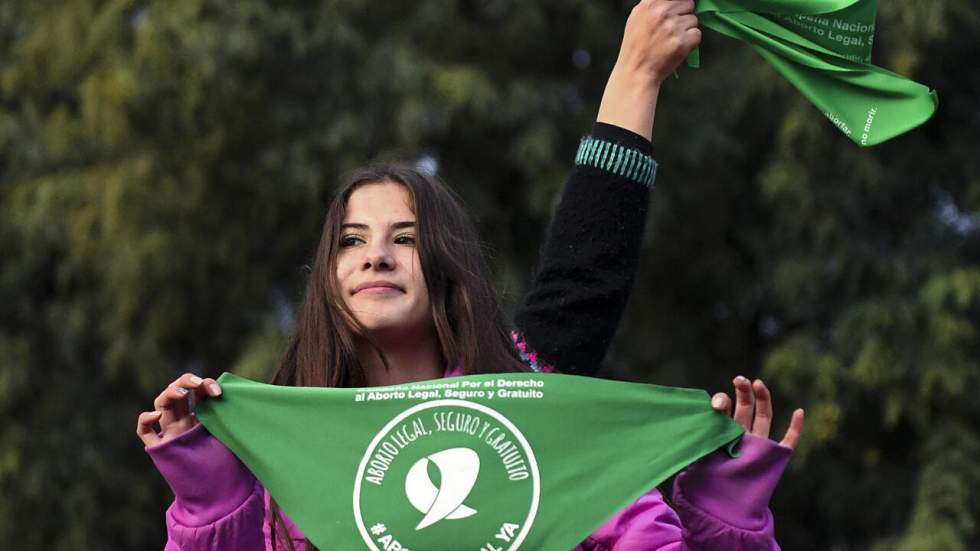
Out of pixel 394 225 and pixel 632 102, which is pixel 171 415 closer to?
pixel 394 225

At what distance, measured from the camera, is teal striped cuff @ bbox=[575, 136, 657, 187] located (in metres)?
2.80

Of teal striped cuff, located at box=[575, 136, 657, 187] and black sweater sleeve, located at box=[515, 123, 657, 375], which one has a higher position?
teal striped cuff, located at box=[575, 136, 657, 187]

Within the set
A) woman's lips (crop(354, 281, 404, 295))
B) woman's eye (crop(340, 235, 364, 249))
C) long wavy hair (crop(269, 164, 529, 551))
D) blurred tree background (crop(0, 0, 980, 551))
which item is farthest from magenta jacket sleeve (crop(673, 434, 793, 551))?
blurred tree background (crop(0, 0, 980, 551))

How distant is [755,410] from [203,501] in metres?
0.76

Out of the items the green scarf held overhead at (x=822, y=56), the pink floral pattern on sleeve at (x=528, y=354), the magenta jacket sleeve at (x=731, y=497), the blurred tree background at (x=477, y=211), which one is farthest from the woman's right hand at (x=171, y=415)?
the blurred tree background at (x=477, y=211)

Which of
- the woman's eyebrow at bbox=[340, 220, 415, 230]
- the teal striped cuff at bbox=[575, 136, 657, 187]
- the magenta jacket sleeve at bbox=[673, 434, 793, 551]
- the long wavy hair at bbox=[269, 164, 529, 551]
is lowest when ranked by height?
the magenta jacket sleeve at bbox=[673, 434, 793, 551]

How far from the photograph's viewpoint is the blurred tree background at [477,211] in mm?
6523

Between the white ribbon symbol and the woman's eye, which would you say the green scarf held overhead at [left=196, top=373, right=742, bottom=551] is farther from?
the woman's eye

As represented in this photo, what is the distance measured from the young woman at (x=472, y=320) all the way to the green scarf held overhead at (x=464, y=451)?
2.0 inches

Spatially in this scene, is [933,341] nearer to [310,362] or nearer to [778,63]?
[778,63]

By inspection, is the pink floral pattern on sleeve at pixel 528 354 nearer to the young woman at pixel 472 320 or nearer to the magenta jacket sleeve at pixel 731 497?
the young woman at pixel 472 320

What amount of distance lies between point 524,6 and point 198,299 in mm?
1776

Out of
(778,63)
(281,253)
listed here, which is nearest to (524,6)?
(281,253)

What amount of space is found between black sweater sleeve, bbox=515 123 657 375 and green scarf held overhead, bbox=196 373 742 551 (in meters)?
0.28
